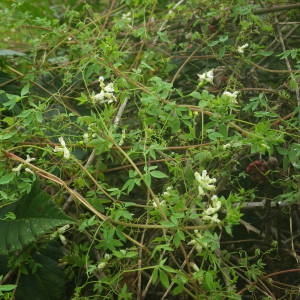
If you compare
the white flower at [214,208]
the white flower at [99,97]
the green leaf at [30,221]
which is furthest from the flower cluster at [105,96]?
the white flower at [214,208]

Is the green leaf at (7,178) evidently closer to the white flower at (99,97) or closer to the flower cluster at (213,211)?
the white flower at (99,97)

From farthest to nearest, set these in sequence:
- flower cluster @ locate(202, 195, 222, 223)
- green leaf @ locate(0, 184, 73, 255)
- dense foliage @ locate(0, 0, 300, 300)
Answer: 1. green leaf @ locate(0, 184, 73, 255)
2. dense foliage @ locate(0, 0, 300, 300)
3. flower cluster @ locate(202, 195, 222, 223)

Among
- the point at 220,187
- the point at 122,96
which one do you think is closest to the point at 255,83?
the point at 220,187

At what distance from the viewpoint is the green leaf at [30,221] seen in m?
1.39

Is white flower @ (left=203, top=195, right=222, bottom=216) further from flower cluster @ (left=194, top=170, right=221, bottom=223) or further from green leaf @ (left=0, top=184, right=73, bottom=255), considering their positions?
green leaf @ (left=0, top=184, right=73, bottom=255)

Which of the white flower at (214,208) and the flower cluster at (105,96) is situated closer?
the white flower at (214,208)

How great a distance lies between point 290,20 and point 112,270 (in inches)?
47.1

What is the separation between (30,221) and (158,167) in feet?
1.67

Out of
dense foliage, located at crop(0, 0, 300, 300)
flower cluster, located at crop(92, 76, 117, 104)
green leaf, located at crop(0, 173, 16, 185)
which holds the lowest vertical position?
dense foliage, located at crop(0, 0, 300, 300)

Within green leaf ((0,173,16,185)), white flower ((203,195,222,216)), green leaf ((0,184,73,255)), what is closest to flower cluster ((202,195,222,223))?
white flower ((203,195,222,216))

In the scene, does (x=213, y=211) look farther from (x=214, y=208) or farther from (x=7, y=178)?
(x=7, y=178)

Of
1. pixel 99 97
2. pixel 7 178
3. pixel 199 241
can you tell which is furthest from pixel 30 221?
pixel 199 241

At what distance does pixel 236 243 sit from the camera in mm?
1751

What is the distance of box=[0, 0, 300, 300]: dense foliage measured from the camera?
1.27 meters
